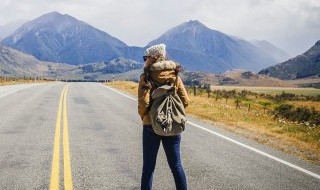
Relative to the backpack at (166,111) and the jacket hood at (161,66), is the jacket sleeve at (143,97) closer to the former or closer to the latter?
the backpack at (166,111)

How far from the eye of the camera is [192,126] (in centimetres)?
1323

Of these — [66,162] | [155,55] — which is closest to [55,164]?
[66,162]

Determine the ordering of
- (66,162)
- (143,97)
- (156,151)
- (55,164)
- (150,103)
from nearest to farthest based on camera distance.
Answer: (143,97) → (150,103) → (156,151) → (55,164) → (66,162)

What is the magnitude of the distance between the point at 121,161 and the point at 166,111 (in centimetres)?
329


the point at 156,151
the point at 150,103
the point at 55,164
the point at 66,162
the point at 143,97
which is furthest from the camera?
the point at 66,162

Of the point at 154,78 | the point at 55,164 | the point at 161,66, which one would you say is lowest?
the point at 55,164

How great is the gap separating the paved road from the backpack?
170 cm

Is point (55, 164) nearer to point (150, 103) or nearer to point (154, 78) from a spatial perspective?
point (150, 103)

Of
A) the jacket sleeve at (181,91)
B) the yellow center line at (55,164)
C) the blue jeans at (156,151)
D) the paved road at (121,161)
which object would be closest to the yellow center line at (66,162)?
the paved road at (121,161)

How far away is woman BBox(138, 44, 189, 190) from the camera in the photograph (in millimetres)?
4777

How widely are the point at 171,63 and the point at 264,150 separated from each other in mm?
5394

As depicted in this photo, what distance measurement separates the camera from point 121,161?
7.79 meters

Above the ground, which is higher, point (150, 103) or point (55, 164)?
point (150, 103)

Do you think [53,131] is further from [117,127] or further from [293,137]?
[293,137]
